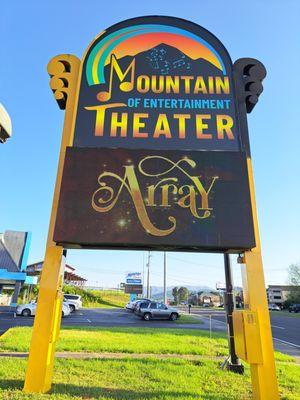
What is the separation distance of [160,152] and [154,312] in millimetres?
21886

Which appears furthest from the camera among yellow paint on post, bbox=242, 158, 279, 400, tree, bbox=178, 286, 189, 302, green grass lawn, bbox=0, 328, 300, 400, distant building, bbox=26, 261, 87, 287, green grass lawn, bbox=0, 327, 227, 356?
tree, bbox=178, 286, 189, 302

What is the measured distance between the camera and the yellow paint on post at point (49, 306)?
541 centimetres

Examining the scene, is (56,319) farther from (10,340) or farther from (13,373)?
(10,340)

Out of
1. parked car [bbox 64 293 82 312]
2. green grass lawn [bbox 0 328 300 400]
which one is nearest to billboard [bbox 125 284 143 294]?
parked car [bbox 64 293 82 312]

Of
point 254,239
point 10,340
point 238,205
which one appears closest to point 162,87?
point 238,205

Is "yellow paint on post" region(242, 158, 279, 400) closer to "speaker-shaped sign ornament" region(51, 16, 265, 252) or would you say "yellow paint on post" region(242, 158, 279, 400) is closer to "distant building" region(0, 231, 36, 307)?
"speaker-shaped sign ornament" region(51, 16, 265, 252)

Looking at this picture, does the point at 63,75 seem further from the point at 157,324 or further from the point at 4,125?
the point at 157,324

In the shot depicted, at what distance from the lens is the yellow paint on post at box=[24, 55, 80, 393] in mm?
5406

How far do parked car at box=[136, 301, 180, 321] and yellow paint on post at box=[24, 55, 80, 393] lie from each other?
68.5ft

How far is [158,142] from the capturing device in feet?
22.4

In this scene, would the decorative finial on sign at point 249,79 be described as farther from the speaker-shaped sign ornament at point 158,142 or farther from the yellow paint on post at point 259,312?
the yellow paint on post at point 259,312

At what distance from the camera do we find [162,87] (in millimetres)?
7414

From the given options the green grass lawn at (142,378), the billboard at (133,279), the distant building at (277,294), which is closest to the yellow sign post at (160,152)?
the green grass lawn at (142,378)

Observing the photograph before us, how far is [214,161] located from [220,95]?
176cm
